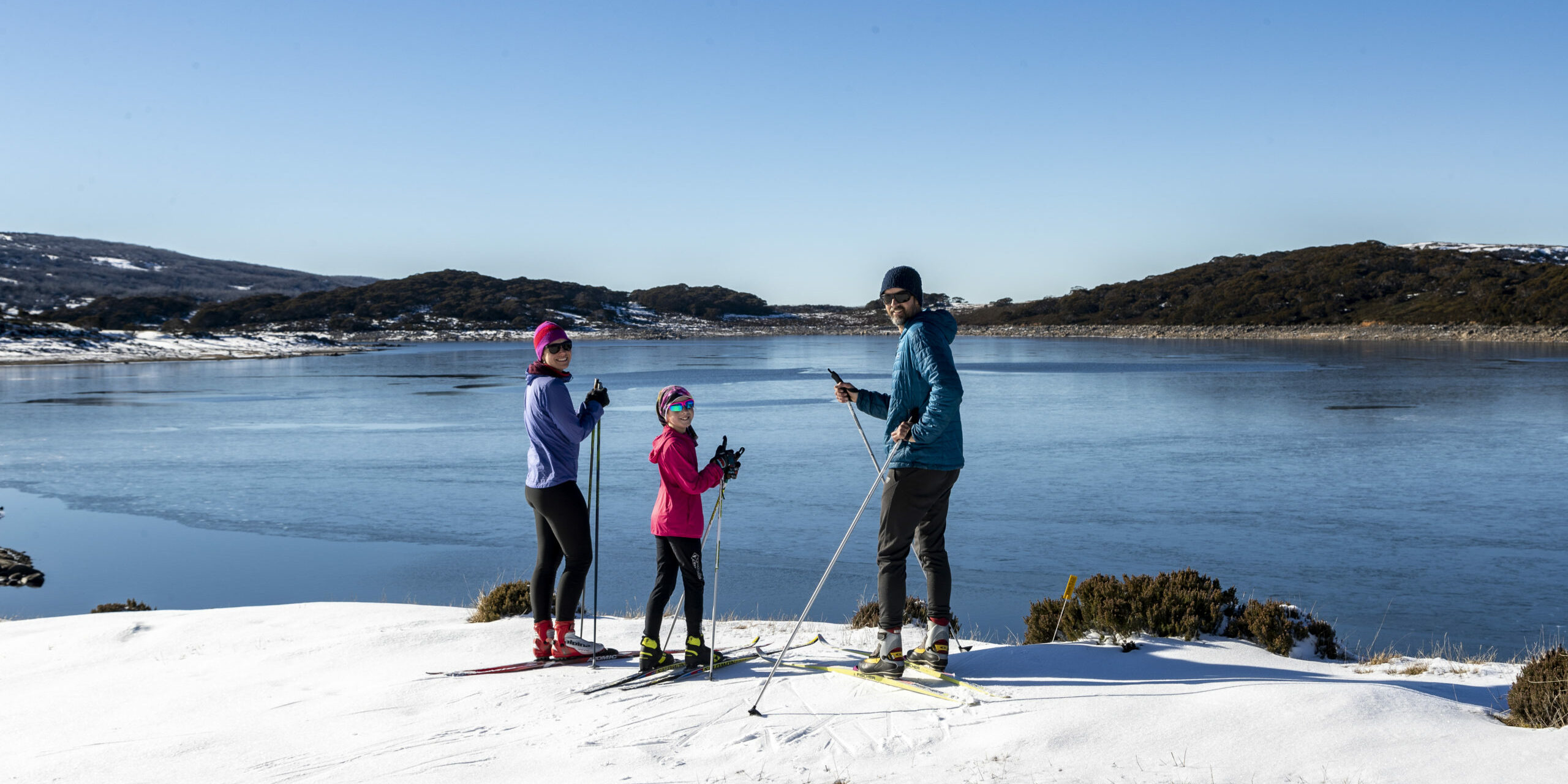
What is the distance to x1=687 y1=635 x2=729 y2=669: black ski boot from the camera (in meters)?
4.77

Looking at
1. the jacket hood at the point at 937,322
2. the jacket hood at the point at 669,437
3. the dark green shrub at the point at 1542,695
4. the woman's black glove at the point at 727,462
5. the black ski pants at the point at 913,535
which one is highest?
the jacket hood at the point at 937,322

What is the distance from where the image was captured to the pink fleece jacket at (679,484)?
4.61 m

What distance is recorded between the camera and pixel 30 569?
9.68 meters

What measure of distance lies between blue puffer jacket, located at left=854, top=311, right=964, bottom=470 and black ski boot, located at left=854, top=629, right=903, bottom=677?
815 mm

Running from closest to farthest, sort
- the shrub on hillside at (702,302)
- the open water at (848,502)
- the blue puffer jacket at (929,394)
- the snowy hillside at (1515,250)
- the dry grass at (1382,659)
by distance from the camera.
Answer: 1. the blue puffer jacket at (929,394)
2. the dry grass at (1382,659)
3. the open water at (848,502)
4. the snowy hillside at (1515,250)
5. the shrub on hillside at (702,302)

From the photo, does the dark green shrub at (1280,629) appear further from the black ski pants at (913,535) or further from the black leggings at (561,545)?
the black leggings at (561,545)

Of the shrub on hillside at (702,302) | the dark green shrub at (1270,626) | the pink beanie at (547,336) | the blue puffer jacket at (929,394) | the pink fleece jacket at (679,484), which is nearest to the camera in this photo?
the blue puffer jacket at (929,394)

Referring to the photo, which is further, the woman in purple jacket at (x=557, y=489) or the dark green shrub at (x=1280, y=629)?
the dark green shrub at (x=1280, y=629)

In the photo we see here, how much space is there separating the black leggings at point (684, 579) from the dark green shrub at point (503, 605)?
1921 millimetres

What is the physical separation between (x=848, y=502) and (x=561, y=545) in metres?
7.88

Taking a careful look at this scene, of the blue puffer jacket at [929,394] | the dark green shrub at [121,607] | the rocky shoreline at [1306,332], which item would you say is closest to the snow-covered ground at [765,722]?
the blue puffer jacket at [929,394]

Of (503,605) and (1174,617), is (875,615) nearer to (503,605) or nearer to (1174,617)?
(1174,617)

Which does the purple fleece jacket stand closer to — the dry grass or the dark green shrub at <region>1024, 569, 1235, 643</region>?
the dark green shrub at <region>1024, 569, 1235, 643</region>

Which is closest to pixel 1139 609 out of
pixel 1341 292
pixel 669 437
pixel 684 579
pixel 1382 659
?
pixel 1382 659
